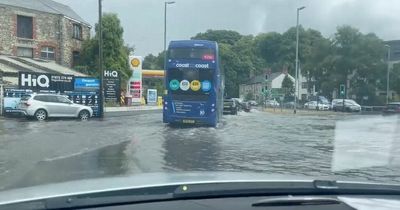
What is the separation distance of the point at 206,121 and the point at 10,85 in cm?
1400

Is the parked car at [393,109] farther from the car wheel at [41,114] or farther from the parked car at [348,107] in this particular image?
the car wheel at [41,114]

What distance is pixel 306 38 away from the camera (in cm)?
8888

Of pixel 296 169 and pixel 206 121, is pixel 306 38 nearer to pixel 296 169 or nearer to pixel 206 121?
pixel 206 121

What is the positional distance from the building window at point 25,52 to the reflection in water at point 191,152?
27.6 m

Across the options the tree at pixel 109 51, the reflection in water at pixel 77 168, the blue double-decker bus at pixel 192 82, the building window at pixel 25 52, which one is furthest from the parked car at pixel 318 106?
the reflection in water at pixel 77 168

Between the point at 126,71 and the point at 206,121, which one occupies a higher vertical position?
the point at 126,71

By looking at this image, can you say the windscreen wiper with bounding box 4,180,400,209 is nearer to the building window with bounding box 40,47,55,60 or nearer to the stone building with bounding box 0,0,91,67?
the stone building with bounding box 0,0,91,67

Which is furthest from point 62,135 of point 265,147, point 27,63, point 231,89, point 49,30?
point 231,89

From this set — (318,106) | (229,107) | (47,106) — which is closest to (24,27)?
(47,106)

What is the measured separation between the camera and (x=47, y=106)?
30281mm

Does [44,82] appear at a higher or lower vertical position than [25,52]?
lower

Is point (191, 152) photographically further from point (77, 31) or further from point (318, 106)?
point (318, 106)

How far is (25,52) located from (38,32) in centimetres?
203

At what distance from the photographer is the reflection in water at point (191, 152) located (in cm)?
1258
